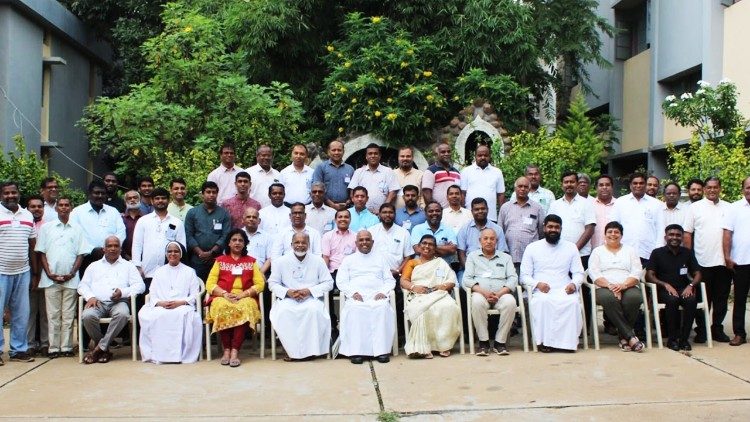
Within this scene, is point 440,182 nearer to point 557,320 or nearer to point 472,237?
point 472,237

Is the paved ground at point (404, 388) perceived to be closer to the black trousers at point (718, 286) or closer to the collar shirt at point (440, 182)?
the black trousers at point (718, 286)

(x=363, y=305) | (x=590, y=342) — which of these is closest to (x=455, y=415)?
(x=363, y=305)

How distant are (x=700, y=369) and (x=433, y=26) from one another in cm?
1062

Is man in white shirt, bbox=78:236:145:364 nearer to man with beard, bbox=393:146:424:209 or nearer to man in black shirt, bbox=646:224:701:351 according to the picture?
man with beard, bbox=393:146:424:209

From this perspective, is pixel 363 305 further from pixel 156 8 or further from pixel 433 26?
pixel 156 8

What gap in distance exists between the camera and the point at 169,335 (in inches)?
320

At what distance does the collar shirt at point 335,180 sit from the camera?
10.0 metres

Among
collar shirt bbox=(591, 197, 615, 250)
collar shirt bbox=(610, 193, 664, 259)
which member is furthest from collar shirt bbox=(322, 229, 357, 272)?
collar shirt bbox=(610, 193, 664, 259)

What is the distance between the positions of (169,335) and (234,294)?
2.42 ft

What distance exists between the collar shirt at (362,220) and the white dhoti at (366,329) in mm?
1296

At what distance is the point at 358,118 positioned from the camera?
15.1m

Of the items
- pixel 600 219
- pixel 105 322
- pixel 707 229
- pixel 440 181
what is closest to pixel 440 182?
pixel 440 181

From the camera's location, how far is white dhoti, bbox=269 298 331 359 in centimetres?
812

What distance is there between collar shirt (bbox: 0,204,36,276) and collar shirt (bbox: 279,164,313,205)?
3.00 meters
